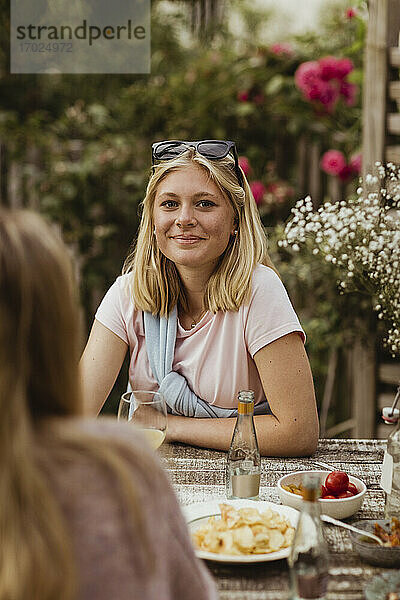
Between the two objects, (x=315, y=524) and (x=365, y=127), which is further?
(x=365, y=127)

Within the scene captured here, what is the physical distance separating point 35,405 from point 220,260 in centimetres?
→ 130

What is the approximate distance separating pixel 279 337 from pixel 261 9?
5.61 meters

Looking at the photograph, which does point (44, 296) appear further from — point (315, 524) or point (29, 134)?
point (29, 134)

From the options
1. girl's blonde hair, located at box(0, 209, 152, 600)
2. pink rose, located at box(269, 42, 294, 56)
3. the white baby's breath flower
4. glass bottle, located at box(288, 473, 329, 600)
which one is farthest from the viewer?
pink rose, located at box(269, 42, 294, 56)

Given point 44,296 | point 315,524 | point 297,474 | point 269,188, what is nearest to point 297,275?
point 269,188

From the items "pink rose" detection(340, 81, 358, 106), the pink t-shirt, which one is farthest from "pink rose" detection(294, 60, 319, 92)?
the pink t-shirt

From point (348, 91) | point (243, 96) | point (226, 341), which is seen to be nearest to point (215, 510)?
point (226, 341)

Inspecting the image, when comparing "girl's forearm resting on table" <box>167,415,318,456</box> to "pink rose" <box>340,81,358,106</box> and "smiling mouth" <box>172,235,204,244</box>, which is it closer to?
"smiling mouth" <box>172,235,204,244</box>

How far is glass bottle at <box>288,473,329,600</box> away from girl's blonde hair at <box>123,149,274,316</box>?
94 centimetres

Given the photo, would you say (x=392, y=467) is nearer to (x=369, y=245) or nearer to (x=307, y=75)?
(x=369, y=245)

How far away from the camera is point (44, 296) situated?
787 mm

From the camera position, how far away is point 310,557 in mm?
1060

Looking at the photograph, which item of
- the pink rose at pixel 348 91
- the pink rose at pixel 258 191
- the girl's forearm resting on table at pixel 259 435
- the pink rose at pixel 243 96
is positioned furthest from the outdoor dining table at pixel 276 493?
the pink rose at pixel 243 96

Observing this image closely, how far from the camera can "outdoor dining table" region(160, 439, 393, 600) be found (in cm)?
114
